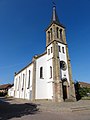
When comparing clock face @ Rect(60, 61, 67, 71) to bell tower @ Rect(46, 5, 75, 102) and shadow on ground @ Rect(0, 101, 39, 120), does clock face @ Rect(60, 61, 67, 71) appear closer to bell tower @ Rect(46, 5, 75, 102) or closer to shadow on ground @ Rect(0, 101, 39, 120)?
bell tower @ Rect(46, 5, 75, 102)

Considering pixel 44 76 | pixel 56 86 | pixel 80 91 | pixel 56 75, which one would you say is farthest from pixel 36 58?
pixel 80 91

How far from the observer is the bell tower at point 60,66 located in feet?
69.5

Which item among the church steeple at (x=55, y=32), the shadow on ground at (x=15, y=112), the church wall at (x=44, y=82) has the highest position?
the church steeple at (x=55, y=32)

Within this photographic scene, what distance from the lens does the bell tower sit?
21188 mm

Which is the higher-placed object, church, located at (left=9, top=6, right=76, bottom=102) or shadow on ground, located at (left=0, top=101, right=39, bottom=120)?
church, located at (left=9, top=6, right=76, bottom=102)

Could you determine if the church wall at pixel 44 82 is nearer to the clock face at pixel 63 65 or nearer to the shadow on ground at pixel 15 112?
the clock face at pixel 63 65

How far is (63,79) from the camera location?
22.7 meters

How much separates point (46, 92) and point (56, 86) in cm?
327

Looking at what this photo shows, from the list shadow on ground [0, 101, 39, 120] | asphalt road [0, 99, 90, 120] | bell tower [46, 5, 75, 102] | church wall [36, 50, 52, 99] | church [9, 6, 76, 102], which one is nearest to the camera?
asphalt road [0, 99, 90, 120]

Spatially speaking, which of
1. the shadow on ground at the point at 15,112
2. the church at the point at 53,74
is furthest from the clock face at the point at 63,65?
the shadow on ground at the point at 15,112

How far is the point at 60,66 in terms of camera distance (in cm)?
2373

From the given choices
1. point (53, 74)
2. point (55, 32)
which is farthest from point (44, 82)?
point (55, 32)

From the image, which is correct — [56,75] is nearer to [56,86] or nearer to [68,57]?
[56,86]

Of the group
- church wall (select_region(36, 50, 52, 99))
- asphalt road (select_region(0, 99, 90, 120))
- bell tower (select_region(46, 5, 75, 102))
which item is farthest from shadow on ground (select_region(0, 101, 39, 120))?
church wall (select_region(36, 50, 52, 99))
